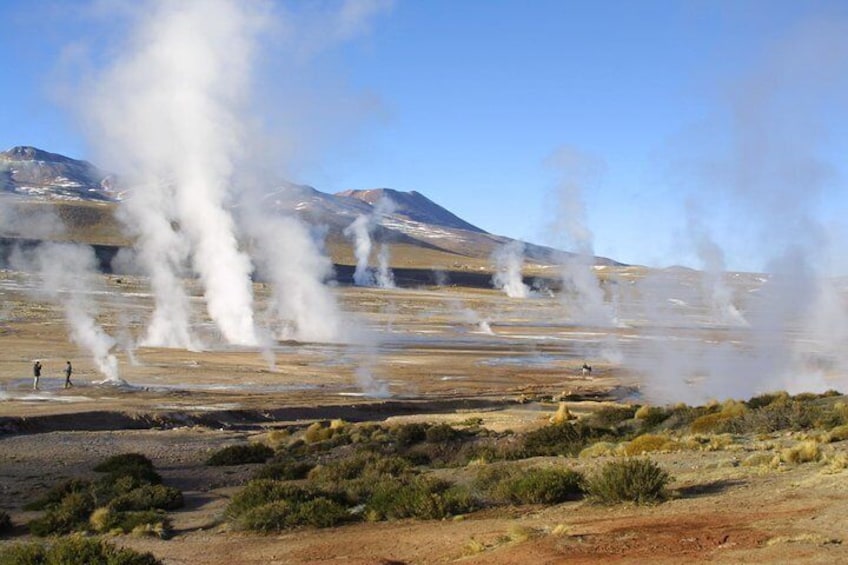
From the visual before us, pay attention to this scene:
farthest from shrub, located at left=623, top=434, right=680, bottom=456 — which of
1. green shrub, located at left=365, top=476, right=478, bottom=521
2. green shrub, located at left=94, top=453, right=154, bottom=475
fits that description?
green shrub, located at left=94, top=453, right=154, bottom=475

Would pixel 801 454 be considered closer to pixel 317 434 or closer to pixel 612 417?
pixel 612 417

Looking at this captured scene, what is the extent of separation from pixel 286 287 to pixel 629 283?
104 meters

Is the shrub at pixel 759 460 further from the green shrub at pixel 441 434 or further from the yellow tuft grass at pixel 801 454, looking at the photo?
the green shrub at pixel 441 434

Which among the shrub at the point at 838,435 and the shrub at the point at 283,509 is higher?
the shrub at the point at 838,435

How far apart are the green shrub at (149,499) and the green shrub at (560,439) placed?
26.1ft

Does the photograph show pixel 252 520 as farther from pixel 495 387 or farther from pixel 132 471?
Result: pixel 495 387

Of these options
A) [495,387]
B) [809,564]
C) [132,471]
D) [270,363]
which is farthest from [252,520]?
[270,363]

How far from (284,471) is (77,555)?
8684 mm

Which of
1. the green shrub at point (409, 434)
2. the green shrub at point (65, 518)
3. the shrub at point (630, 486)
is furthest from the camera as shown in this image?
the green shrub at point (409, 434)

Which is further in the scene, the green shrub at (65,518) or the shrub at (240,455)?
the shrub at (240,455)

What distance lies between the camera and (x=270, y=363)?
149ft

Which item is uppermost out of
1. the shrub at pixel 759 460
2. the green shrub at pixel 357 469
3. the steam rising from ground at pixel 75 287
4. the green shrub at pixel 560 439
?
the steam rising from ground at pixel 75 287

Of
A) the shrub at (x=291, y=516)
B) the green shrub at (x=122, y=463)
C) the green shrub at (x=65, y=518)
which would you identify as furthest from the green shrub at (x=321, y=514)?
the green shrub at (x=122, y=463)

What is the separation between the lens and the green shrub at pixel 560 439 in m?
19.5
